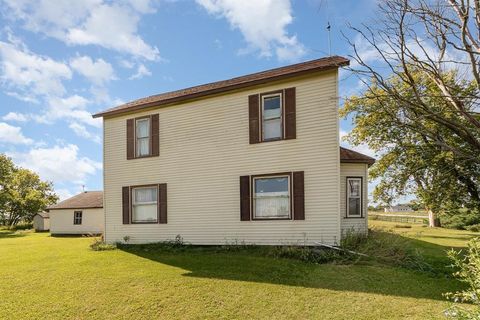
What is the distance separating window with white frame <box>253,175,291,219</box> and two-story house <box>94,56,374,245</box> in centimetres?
4

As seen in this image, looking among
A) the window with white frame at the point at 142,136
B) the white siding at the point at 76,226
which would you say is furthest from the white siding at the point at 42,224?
the window with white frame at the point at 142,136

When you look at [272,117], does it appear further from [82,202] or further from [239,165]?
[82,202]

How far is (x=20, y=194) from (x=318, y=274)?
161 ft

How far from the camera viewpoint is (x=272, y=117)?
12523 millimetres

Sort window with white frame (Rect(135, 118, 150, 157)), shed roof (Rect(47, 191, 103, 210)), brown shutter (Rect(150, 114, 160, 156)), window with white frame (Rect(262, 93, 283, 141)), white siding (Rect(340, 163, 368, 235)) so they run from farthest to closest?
1. shed roof (Rect(47, 191, 103, 210))
2. window with white frame (Rect(135, 118, 150, 157))
3. brown shutter (Rect(150, 114, 160, 156))
4. white siding (Rect(340, 163, 368, 235))
5. window with white frame (Rect(262, 93, 283, 141))

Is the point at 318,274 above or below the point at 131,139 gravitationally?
below

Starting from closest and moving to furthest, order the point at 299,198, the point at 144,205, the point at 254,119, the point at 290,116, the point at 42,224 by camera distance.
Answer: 1. the point at 299,198
2. the point at 290,116
3. the point at 254,119
4. the point at 144,205
5. the point at 42,224

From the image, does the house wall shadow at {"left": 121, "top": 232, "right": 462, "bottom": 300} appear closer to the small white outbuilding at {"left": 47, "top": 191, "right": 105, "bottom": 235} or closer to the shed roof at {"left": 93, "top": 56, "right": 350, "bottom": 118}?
the shed roof at {"left": 93, "top": 56, "right": 350, "bottom": 118}

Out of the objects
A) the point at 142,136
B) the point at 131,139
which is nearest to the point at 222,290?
the point at 142,136

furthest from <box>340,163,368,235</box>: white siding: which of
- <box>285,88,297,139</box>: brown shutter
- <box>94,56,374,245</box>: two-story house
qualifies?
<box>285,88,297,139</box>: brown shutter

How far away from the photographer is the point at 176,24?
438 inches

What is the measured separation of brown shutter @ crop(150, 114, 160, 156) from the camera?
1462cm

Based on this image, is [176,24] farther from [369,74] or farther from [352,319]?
[352,319]

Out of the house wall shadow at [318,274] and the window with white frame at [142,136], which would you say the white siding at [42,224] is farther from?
the house wall shadow at [318,274]
